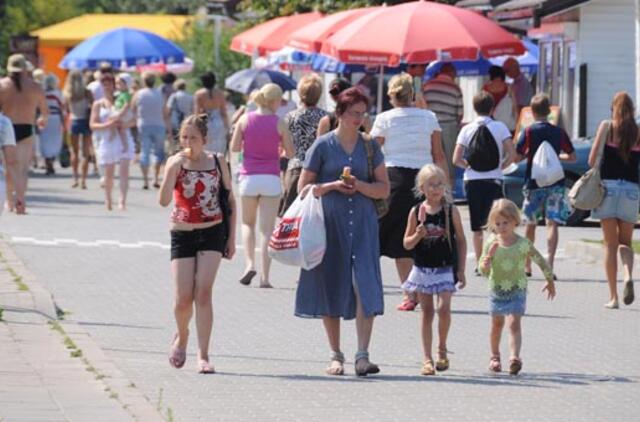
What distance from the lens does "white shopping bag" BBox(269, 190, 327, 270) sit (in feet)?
34.9

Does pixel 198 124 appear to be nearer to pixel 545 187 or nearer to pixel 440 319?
pixel 440 319

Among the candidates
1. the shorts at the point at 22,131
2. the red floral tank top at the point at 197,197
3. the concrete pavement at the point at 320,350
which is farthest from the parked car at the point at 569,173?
the red floral tank top at the point at 197,197

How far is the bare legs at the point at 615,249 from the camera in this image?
1438 centimetres

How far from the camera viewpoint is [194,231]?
35.2ft

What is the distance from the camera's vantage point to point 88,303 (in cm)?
1427

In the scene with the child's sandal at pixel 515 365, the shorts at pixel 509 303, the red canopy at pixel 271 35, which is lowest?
the red canopy at pixel 271 35

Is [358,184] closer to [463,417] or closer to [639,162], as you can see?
[463,417]

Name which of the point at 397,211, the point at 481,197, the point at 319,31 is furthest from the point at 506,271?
the point at 319,31

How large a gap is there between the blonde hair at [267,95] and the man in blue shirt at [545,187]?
2.43 m

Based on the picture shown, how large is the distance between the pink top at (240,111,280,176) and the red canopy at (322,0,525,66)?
6.23 meters

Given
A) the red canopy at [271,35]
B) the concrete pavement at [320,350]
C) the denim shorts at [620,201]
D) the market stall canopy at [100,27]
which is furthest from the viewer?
the market stall canopy at [100,27]

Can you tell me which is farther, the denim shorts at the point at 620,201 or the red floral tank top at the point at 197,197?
the denim shorts at the point at 620,201

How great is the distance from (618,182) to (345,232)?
4.19 meters

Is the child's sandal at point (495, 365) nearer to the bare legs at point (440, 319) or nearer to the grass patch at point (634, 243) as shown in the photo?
the bare legs at point (440, 319)
